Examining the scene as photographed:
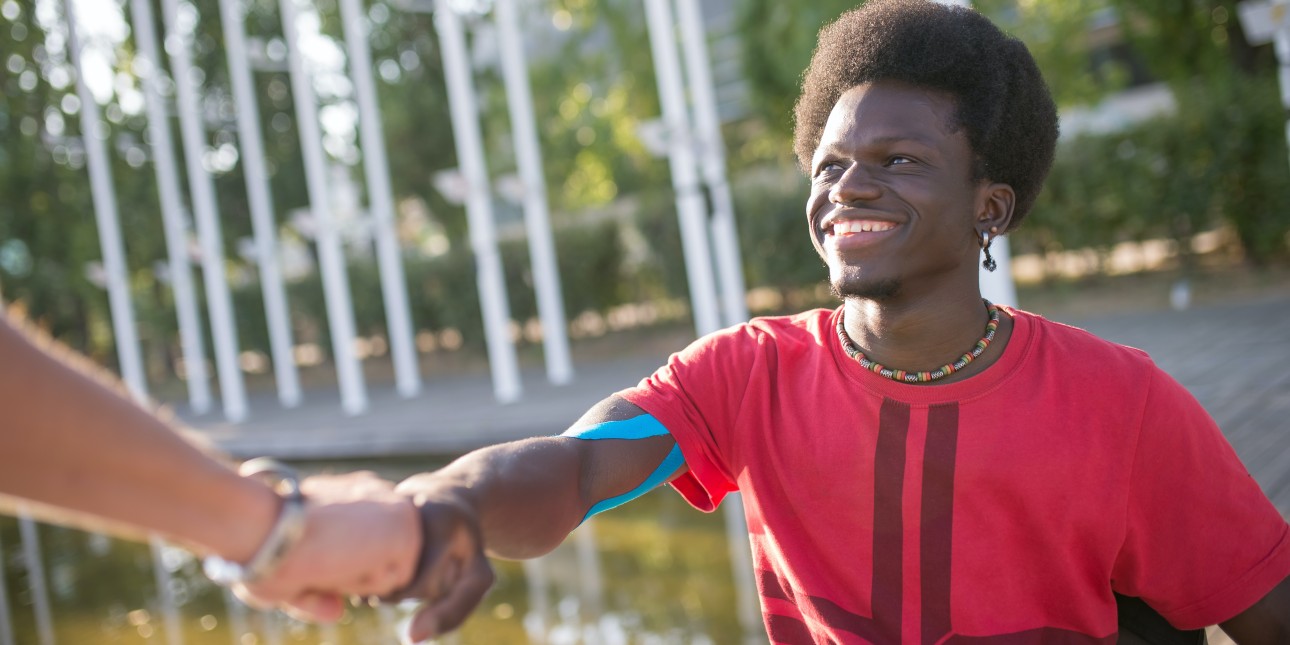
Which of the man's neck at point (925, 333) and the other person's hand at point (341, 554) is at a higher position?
the other person's hand at point (341, 554)

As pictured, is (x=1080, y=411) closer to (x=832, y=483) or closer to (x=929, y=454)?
(x=929, y=454)

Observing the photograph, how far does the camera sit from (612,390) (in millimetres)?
10102

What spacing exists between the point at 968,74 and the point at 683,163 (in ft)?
26.7

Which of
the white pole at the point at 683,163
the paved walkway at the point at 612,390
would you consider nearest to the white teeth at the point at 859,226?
the paved walkway at the point at 612,390

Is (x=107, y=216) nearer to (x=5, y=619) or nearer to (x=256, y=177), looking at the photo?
(x=256, y=177)

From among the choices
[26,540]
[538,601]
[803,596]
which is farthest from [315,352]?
[803,596]

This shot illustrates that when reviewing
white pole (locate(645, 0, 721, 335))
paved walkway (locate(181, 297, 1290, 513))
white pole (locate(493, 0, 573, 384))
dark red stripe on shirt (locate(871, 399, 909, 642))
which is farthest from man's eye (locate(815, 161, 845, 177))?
white pole (locate(493, 0, 573, 384))

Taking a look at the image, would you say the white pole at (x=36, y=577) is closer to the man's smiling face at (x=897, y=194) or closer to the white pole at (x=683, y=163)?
the man's smiling face at (x=897, y=194)

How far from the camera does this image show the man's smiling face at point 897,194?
1.76 m

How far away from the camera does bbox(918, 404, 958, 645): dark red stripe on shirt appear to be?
1.71m

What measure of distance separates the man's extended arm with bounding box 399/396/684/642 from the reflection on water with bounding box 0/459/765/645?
8.81 ft

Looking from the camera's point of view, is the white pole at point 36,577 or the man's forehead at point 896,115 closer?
the man's forehead at point 896,115

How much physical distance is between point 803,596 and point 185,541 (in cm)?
107

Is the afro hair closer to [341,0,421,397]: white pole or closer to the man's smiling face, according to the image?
the man's smiling face
